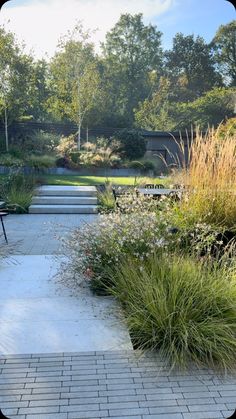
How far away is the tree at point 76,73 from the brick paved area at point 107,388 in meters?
15.7

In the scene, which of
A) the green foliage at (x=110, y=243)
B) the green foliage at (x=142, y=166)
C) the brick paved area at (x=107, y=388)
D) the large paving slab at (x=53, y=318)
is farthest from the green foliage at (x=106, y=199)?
the green foliage at (x=142, y=166)

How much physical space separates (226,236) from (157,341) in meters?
1.70

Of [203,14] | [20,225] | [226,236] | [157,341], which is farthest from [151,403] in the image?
[20,225]

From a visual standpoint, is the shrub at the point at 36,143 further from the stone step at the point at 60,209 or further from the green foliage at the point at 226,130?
the stone step at the point at 60,209

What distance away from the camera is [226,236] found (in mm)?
3354

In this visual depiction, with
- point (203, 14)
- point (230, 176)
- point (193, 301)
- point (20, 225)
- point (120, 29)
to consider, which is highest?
point (120, 29)

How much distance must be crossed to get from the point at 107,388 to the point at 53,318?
2.47ft

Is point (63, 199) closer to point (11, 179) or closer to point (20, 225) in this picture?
point (11, 179)

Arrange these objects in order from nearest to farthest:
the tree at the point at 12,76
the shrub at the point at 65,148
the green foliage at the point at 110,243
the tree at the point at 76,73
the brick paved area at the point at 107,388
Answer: the brick paved area at the point at 107,388
the green foliage at the point at 110,243
the shrub at the point at 65,148
the tree at the point at 12,76
the tree at the point at 76,73

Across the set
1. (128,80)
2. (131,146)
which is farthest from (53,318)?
(128,80)

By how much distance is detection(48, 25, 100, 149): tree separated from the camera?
16891mm

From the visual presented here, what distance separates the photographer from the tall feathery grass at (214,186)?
3.36 meters

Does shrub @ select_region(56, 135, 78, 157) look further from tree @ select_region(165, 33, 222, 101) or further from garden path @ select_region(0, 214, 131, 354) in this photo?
tree @ select_region(165, 33, 222, 101)

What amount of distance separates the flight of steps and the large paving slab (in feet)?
12.0
